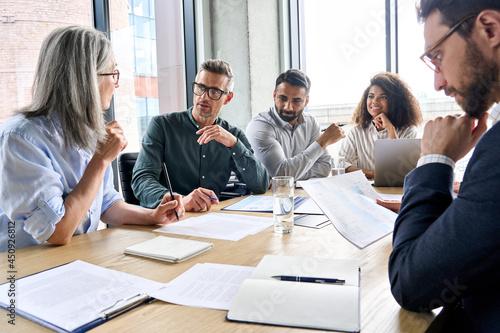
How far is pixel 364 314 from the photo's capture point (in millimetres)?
629

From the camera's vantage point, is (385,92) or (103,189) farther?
(385,92)

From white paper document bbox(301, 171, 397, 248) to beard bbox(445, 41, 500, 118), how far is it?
0.44 meters

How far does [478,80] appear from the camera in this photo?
0.77 metres

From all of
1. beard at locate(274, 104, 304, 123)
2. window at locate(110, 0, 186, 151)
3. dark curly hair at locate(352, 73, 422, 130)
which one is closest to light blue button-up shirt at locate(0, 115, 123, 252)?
beard at locate(274, 104, 304, 123)

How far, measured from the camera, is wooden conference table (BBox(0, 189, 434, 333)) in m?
0.61

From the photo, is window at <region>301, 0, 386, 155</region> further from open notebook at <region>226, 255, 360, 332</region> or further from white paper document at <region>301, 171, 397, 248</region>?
open notebook at <region>226, 255, 360, 332</region>

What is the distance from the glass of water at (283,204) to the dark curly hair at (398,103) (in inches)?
77.6

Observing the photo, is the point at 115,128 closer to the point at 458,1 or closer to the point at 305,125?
the point at 458,1

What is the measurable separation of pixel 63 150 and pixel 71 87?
216 millimetres

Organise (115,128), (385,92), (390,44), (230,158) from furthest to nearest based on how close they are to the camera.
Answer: (390,44) < (385,92) < (230,158) < (115,128)

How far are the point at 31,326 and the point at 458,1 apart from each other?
3.44 feet

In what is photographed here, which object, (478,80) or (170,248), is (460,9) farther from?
(170,248)

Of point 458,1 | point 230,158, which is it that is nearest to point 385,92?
point 230,158

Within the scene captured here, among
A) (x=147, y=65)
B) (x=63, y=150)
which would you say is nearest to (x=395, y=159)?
(x=63, y=150)
